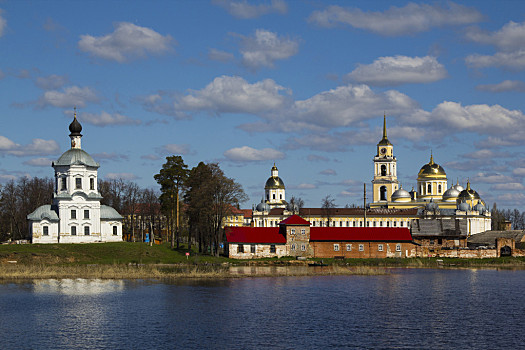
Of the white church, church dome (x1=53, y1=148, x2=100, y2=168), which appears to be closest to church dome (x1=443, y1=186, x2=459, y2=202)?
the white church

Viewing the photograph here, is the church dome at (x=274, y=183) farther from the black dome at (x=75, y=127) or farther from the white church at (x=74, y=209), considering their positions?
the black dome at (x=75, y=127)

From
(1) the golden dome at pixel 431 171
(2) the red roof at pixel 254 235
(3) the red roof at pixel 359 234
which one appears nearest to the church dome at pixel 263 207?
(1) the golden dome at pixel 431 171

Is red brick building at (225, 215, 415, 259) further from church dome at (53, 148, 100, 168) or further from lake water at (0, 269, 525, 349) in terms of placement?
lake water at (0, 269, 525, 349)

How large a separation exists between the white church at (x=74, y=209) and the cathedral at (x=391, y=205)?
5566cm

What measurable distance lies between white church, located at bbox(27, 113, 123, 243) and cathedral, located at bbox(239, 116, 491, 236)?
A: 5566cm

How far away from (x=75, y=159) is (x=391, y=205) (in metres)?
89.2

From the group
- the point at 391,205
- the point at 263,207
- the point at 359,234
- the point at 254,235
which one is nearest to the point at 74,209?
the point at 254,235

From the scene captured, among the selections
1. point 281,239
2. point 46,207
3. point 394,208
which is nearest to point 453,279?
point 281,239

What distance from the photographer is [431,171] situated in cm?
15438

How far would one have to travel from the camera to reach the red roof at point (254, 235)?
256 feet

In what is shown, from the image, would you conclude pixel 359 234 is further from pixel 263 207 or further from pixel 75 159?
Answer: pixel 263 207

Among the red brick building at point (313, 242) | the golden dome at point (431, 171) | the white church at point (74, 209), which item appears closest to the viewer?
the white church at point (74, 209)

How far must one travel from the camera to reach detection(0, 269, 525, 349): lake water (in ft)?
106

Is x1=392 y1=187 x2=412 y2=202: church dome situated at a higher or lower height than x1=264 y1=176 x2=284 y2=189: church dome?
lower
